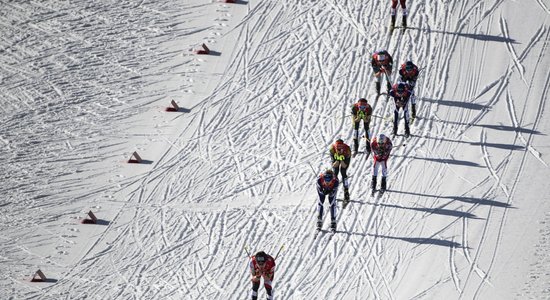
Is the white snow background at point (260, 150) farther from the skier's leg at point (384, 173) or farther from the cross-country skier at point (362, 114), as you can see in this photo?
the cross-country skier at point (362, 114)

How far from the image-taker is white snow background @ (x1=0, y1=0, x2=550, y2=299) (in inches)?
874

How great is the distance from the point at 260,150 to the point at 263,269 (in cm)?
664

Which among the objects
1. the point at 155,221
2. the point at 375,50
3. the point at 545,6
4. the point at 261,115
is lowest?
the point at 155,221

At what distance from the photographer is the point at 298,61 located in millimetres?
29375

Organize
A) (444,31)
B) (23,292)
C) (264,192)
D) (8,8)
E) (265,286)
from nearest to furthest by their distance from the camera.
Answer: (265,286), (23,292), (264,192), (444,31), (8,8)

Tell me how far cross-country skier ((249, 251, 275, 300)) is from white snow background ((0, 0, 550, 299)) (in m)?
1.46

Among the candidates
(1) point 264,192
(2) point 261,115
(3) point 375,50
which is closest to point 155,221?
(1) point 264,192

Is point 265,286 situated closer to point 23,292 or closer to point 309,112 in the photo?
point 23,292

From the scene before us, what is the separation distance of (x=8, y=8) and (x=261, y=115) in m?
10.9

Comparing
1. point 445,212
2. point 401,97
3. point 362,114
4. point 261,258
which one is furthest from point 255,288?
point 401,97

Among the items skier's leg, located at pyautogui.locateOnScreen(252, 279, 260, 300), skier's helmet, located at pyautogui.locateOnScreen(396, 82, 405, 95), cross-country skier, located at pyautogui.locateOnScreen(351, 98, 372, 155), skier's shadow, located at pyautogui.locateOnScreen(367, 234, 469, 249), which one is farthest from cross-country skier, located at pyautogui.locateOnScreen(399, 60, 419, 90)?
skier's leg, located at pyautogui.locateOnScreen(252, 279, 260, 300)

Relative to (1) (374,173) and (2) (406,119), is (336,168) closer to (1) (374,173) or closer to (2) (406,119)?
(1) (374,173)

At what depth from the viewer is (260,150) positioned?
2634cm

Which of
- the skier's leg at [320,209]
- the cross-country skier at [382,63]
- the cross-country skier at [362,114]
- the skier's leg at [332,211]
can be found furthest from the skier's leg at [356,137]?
the skier's leg at [332,211]
